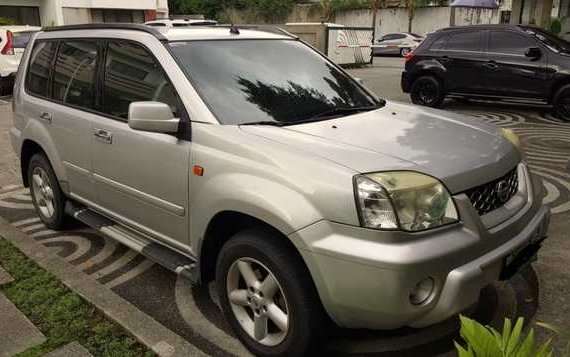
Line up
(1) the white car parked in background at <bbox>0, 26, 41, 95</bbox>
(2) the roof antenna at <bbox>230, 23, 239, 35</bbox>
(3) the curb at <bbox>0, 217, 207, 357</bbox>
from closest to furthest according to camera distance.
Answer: (3) the curb at <bbox>0, 217, 207, 357</bbox>
(2) the roof antenna at <bbox>230, 23, 239, 35</bbox>
(1) the white car parked in background at <bbox>0, 26, 41, 95</bbox>

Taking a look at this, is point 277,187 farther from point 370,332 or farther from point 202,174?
point 370,332

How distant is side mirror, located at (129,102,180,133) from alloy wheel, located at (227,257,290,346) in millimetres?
863

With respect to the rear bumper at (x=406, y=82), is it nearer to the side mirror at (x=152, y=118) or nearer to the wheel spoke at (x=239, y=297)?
the side mirror at (x=152, y=118)

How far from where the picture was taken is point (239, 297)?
9.43 ft

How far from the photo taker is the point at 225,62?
3.33 m

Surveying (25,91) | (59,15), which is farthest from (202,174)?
(59,15)

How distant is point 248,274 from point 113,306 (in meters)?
1.09

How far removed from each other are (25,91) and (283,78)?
267 cm

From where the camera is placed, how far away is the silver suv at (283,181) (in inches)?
92.7

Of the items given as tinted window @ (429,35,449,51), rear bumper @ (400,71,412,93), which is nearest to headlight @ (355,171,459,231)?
tinted window @ (429,35,449,51)

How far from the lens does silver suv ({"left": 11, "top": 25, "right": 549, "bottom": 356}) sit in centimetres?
235

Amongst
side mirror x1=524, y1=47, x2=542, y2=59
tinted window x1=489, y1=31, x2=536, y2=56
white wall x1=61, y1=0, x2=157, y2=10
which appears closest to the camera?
side mirror x1=524, y1=47, x2=542, y2=59

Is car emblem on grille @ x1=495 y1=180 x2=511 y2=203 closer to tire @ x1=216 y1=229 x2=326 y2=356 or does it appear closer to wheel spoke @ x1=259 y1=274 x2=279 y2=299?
tire @ x1=216 y1=229 x2=326 y2=356

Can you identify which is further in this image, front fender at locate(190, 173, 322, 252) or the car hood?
the car hood
